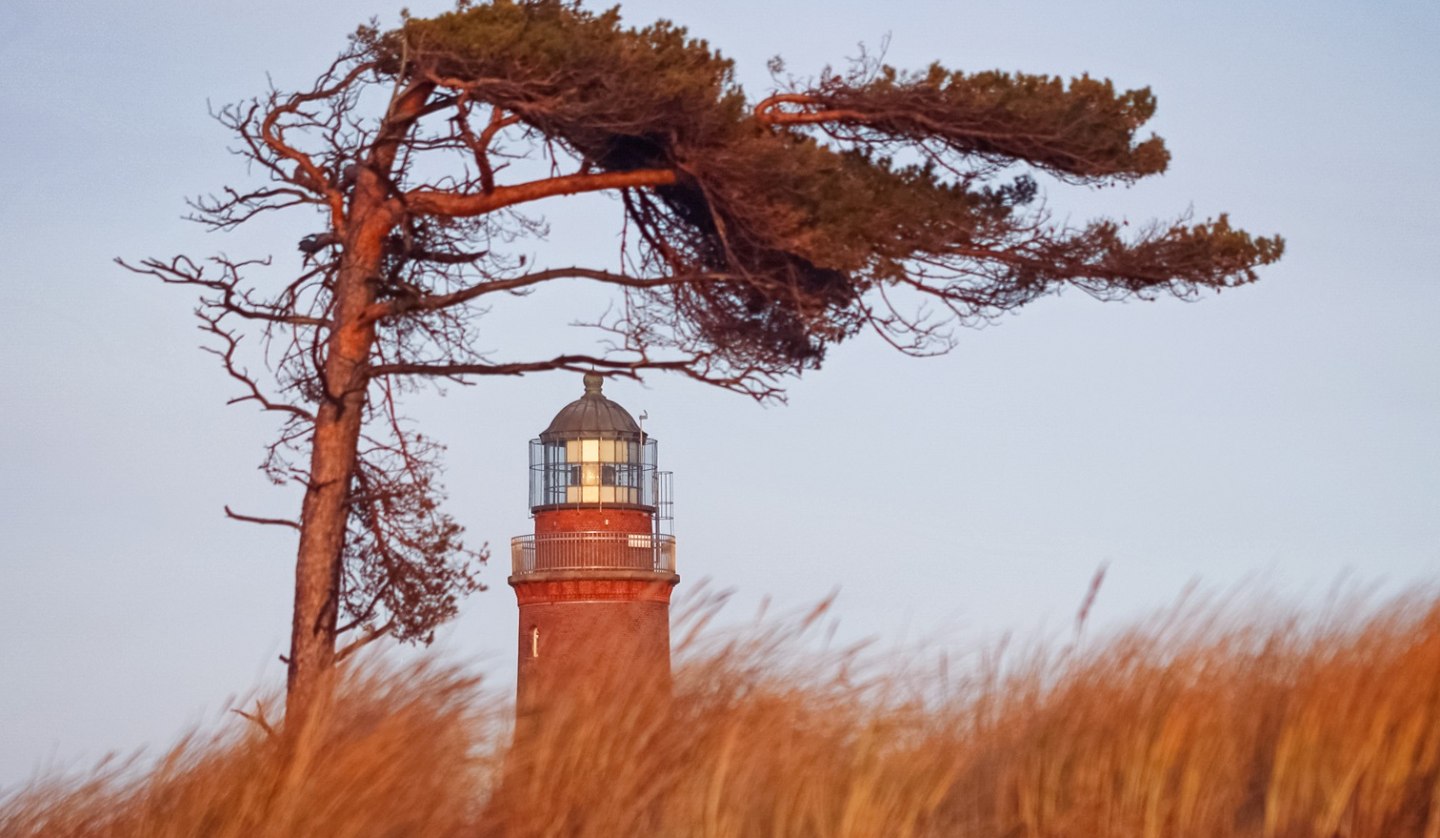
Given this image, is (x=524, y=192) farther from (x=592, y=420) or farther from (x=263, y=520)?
(x=592, y=420)

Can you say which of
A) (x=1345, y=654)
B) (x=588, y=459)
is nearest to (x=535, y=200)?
(x=1345, y=654)

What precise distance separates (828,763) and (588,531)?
15.7 metres

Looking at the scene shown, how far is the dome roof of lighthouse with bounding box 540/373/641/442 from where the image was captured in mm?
21500

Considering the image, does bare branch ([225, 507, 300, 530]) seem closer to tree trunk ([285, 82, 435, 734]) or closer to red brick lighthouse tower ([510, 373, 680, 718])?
tree trunk ([285, 82, 435, 734])

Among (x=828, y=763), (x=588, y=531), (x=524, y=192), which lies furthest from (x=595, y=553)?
(x=828, y=763)

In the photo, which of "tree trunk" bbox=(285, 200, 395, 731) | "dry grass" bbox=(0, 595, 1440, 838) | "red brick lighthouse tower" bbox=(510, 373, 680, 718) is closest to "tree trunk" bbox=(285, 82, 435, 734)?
"tree trunk" bbox=(285, 200, 395, 731)

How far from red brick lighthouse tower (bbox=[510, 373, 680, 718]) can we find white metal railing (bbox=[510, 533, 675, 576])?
13 mm

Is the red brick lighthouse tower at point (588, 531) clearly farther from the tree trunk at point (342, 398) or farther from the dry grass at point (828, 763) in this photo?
the dry grass at point (828, 763)

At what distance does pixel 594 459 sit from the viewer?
21.5m

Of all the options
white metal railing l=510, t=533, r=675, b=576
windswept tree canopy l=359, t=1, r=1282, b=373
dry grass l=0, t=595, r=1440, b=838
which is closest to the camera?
dry grass l=0, t=595, r=1440, b=838

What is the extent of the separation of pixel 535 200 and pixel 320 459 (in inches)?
76.8

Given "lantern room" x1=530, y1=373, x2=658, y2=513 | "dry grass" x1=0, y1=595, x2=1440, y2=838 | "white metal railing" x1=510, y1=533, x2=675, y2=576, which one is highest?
"lantern room" x1=530, y1=373, x2=658, y2=513

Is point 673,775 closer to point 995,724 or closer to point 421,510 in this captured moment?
point 995,724

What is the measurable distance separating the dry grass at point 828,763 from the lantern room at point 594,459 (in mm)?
15478
